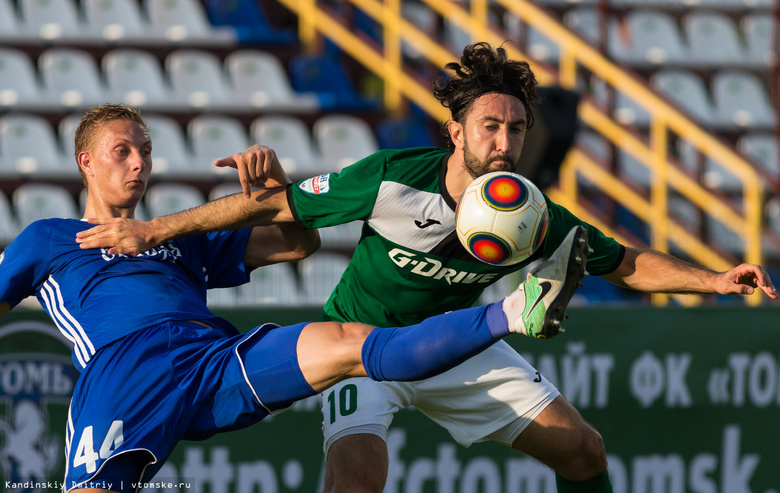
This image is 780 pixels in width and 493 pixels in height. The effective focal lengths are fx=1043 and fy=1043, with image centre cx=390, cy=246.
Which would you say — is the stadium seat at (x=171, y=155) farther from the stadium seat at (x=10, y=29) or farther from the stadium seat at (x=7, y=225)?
the stadium seat at (x=10, y=29)

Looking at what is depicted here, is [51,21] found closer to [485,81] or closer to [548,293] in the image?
[485,81]

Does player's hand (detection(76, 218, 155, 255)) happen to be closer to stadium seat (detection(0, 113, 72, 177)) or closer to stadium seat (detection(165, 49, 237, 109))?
stadium seat (detection(0, 113, 72, 177))

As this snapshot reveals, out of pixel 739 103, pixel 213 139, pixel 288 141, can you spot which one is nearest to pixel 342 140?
pixel 288 141

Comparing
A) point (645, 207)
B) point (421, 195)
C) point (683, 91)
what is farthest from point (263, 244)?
point (683, 91)

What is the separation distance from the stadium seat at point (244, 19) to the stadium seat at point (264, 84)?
557 millimetres

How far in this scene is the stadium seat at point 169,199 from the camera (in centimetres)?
884

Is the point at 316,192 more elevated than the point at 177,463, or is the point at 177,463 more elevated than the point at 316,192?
the point at 316,192

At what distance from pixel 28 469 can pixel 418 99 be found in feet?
19.5

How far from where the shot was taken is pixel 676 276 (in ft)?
14.7

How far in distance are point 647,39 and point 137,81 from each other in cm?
604

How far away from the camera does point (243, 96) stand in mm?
10305

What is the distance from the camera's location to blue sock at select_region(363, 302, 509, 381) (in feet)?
11.4

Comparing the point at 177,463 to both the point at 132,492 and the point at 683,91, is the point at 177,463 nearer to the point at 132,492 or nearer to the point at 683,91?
the point at 132,492

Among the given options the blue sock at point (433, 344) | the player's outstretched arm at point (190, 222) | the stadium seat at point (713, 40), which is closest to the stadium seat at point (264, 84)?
the stadium seat at point (713, 40)
